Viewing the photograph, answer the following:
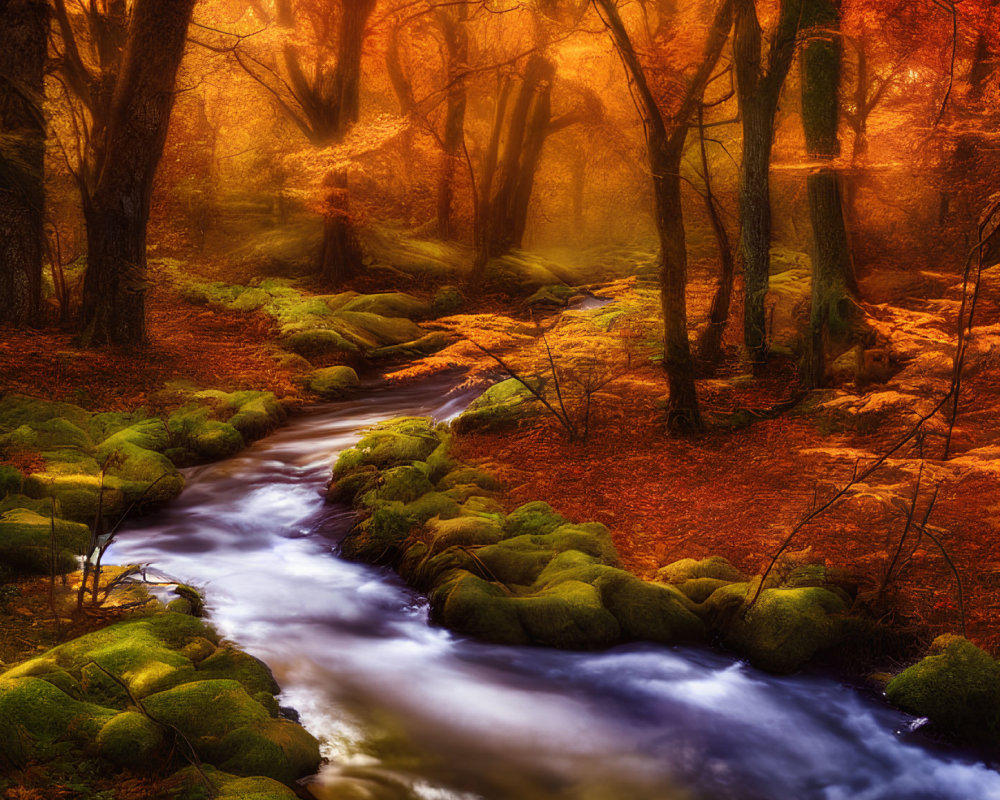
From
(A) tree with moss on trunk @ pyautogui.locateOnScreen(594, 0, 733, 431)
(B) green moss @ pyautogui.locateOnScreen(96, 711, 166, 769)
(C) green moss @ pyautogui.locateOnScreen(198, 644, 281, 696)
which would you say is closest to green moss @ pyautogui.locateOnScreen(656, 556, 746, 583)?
(A) tree with moss on trunk @ pyautogui.locateOnScreen(594, 0, 733, 431)

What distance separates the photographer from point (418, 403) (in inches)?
522

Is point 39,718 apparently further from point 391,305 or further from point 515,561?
point 391,305

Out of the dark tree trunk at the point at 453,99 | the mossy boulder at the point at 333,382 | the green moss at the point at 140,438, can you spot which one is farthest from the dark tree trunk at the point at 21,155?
the dark tree trunk at the point at 453,99

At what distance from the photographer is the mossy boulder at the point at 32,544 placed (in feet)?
A: 18.6

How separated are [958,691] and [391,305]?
15034mm

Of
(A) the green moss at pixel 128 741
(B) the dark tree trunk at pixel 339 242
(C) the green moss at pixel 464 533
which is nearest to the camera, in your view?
(A) the green moss at pixel 128 741

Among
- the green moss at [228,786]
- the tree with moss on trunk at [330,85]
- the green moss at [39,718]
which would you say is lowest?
the green moss at [228,786]

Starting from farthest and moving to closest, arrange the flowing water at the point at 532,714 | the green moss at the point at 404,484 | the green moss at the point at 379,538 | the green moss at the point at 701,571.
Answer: the green moss at the point at 404,484, the green moss at the point at 379,538, the green moss at the point at 701,571, the flowing water at the point at 532,714

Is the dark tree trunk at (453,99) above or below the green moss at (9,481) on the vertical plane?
above

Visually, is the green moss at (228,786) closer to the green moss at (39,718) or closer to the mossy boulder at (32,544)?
the green moss at (39,718)

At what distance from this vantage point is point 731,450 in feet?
28.9

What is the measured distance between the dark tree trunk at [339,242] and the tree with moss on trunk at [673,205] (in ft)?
37.1

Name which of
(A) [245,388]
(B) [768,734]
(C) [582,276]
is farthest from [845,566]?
(C) [582,276]

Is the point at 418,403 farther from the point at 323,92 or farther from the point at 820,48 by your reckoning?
the point at 323,92
